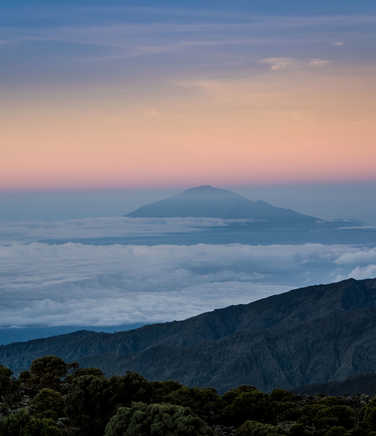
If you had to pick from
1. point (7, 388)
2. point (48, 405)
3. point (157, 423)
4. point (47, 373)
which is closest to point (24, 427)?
point (157, 423)

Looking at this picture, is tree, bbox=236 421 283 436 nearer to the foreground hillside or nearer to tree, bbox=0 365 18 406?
the foreground hillside

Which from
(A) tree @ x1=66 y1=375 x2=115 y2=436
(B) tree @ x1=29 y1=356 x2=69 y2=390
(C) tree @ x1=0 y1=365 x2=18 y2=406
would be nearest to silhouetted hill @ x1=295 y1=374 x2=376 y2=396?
(B) tree @ x1=29 y1=356 x2=69 y2=390

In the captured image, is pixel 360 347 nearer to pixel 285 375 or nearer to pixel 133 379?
pixel 285 375

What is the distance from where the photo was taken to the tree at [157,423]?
34.9 meters

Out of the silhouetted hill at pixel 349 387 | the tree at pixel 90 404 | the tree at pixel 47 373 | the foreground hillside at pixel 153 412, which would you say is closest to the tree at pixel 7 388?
the foreground hillside at pixel 153 412

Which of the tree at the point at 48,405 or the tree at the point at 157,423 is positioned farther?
the tree at the point at 48,405

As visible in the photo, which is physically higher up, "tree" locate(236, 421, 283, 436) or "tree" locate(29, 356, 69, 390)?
"tree" locate(236, 421, 283, 436)

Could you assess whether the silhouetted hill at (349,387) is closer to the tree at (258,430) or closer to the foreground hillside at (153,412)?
the foreground hillside at (153,412)

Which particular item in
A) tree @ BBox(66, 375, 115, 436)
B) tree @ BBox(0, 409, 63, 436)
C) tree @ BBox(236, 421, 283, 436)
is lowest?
tree @ BBox(236, 421, 283, 436)

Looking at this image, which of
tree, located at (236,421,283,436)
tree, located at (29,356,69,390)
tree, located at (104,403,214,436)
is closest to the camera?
tree, located at (104,403,214,436)

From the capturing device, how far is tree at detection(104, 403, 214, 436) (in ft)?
115

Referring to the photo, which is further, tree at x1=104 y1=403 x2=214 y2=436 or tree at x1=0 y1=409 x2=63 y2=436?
tree at x1=0 y1=409 x2=63 y2=436

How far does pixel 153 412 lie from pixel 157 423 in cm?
94

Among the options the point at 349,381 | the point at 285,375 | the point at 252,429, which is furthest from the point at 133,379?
the point at 285,375
